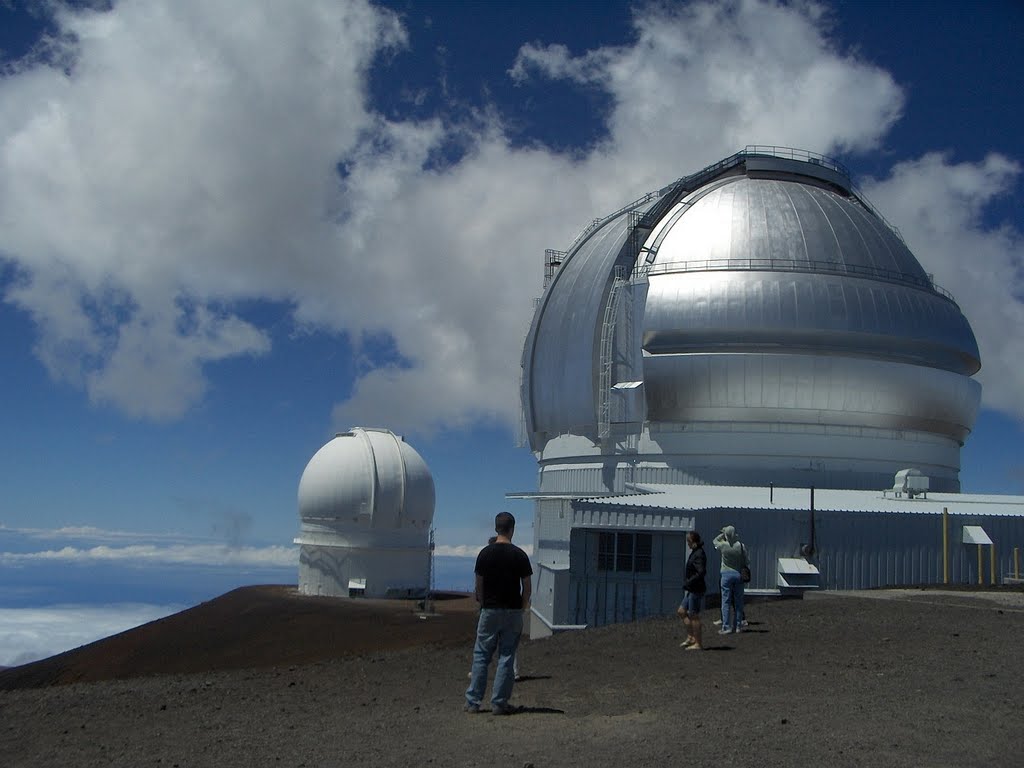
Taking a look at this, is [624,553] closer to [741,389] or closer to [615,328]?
[741,389]

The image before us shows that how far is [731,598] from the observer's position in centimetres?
1246

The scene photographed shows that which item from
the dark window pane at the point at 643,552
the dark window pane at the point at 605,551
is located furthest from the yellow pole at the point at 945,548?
the dark window pane at the point at 605,551

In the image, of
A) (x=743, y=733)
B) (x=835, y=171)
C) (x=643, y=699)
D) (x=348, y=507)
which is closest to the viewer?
(x=743, y=733)

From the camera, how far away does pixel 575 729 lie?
23.9 feet

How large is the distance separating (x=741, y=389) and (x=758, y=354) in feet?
3.48

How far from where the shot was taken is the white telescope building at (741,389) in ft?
70.5

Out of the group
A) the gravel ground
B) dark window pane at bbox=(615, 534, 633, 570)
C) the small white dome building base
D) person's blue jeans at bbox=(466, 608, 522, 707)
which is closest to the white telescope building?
dark window pane at bbox=(615, 534, 633, 570)

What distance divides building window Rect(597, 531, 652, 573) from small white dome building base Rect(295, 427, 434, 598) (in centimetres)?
1934

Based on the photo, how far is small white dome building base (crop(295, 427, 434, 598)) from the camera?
39.4 metres

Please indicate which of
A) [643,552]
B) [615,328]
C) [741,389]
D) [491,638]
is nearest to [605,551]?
[643,552]

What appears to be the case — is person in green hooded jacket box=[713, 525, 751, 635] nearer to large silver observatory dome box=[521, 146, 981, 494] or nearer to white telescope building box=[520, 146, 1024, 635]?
white telescope building box=[520, 146, 1024, 635]

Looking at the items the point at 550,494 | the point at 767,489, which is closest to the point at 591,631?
the point at 767,489

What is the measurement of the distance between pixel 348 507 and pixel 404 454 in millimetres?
3485

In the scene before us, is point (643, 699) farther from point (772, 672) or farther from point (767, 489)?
point (767, 489)
